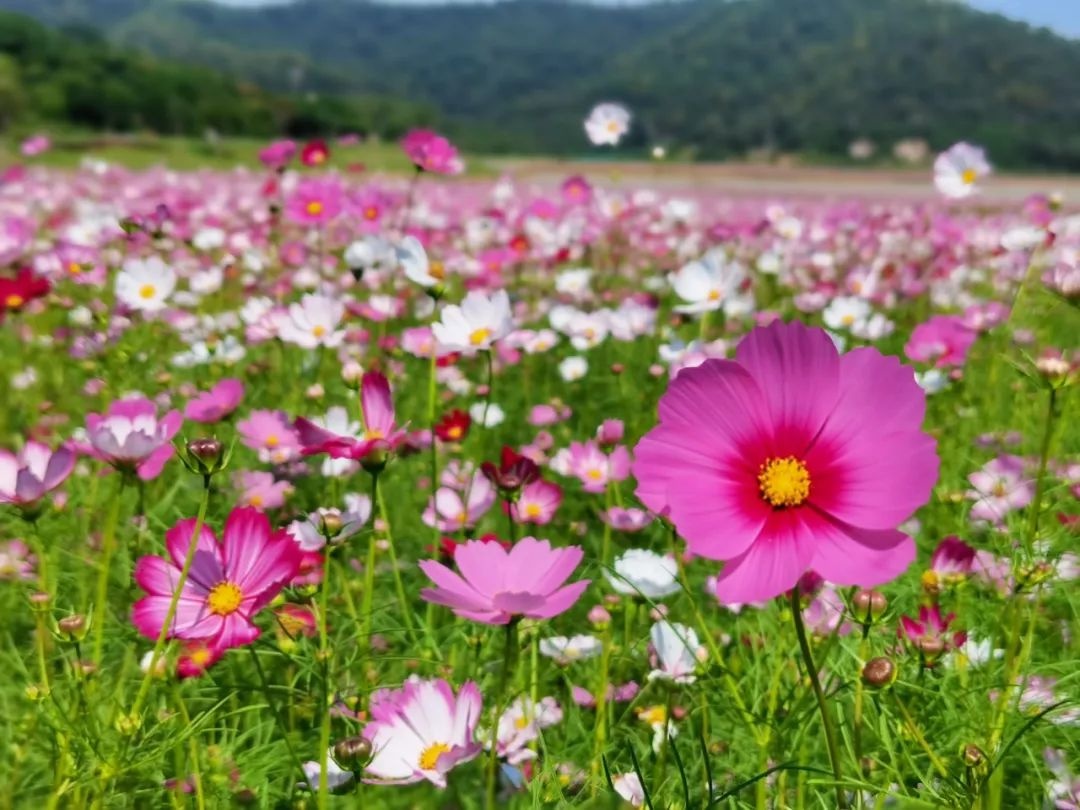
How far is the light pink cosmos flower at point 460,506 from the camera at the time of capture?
4.11 ft

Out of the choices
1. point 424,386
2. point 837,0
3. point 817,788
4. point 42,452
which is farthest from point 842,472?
point 837,0

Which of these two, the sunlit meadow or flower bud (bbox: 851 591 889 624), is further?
flower bud (bbox: 851 591 889 624)

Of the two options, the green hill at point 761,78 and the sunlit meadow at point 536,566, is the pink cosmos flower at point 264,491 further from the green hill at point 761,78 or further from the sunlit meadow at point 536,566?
the green hill at point 761,78

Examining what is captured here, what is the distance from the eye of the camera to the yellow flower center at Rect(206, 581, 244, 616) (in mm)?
804

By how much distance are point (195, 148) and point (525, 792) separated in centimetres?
2098

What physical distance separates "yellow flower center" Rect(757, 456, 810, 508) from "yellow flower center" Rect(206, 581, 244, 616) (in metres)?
0.46

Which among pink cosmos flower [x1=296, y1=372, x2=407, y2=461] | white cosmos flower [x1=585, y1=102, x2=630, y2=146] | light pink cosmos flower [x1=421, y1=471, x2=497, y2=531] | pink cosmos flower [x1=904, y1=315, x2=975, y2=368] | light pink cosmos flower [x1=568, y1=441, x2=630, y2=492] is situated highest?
white cosmos flower [x1=585, y1=102, x2=630, y2=146]

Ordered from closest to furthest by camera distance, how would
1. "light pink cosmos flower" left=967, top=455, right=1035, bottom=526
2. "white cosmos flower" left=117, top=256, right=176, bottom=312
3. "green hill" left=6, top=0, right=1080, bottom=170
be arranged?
"light pink cosmos flower" left=967, top=455, right=1035, bottom=526 < "white cosmos flower" left=117, top=256, right=176, bottom=312 < "green hill" left=6, top=0, right=1080, bottom=170

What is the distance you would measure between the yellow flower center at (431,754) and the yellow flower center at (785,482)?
0.38m

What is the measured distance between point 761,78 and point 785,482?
12154cm

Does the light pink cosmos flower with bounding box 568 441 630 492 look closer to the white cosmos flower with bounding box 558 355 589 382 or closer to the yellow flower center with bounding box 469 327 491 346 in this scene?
the yellow flower center with bounding box 469 327 491 346

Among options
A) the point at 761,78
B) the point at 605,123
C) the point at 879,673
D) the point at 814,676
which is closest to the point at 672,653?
the point at 879,673

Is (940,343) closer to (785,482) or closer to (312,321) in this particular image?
(312,321)

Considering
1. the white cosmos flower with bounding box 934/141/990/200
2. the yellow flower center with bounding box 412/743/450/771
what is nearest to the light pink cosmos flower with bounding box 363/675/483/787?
the yellow flower center with bounding box 412/743/450/771
